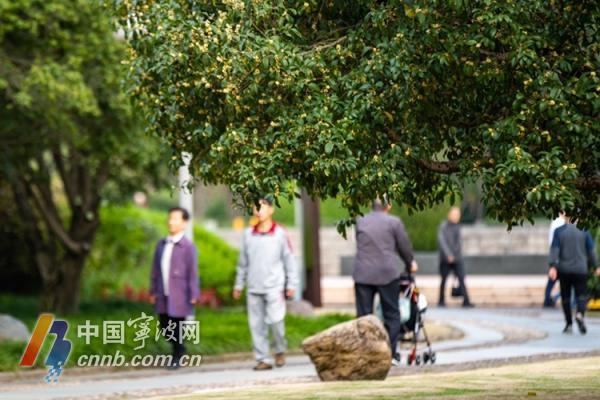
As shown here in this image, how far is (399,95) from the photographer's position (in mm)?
9953

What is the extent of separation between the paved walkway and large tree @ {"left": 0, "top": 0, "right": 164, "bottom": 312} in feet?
14.6

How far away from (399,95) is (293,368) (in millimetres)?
6645

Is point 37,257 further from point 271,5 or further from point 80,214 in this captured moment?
point 271,5

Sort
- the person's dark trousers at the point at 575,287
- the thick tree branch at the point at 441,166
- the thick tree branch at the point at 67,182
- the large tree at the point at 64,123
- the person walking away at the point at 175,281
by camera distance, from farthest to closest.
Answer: the thick tree branch at the point at 67,182 → the person's dark trousers at the point at 575,287 → the large tree at the point at 64,123 → the person walking away at the point at 175,281 → the thick tree branch at the point at 441,166

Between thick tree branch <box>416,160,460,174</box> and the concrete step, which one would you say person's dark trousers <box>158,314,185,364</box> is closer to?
thick tree branch <box>416,160,460,174</box>

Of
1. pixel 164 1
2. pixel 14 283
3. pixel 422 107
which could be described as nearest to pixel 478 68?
pixel 422 107

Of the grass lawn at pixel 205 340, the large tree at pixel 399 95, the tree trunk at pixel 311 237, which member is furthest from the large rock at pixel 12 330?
the tree trunk at pixel 311 237

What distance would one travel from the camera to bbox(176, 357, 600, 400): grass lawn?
1168cm

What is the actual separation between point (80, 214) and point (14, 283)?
6033 mm

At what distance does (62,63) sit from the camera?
2022 centimetres

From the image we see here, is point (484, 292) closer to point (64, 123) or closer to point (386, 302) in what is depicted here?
point (64, 123)

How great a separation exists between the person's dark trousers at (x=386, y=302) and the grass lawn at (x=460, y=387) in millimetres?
996

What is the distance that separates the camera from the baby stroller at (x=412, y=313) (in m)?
15.8

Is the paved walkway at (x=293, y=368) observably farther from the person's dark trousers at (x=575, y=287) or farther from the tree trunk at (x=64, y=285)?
the tree trunk at (x=64, y=285)
